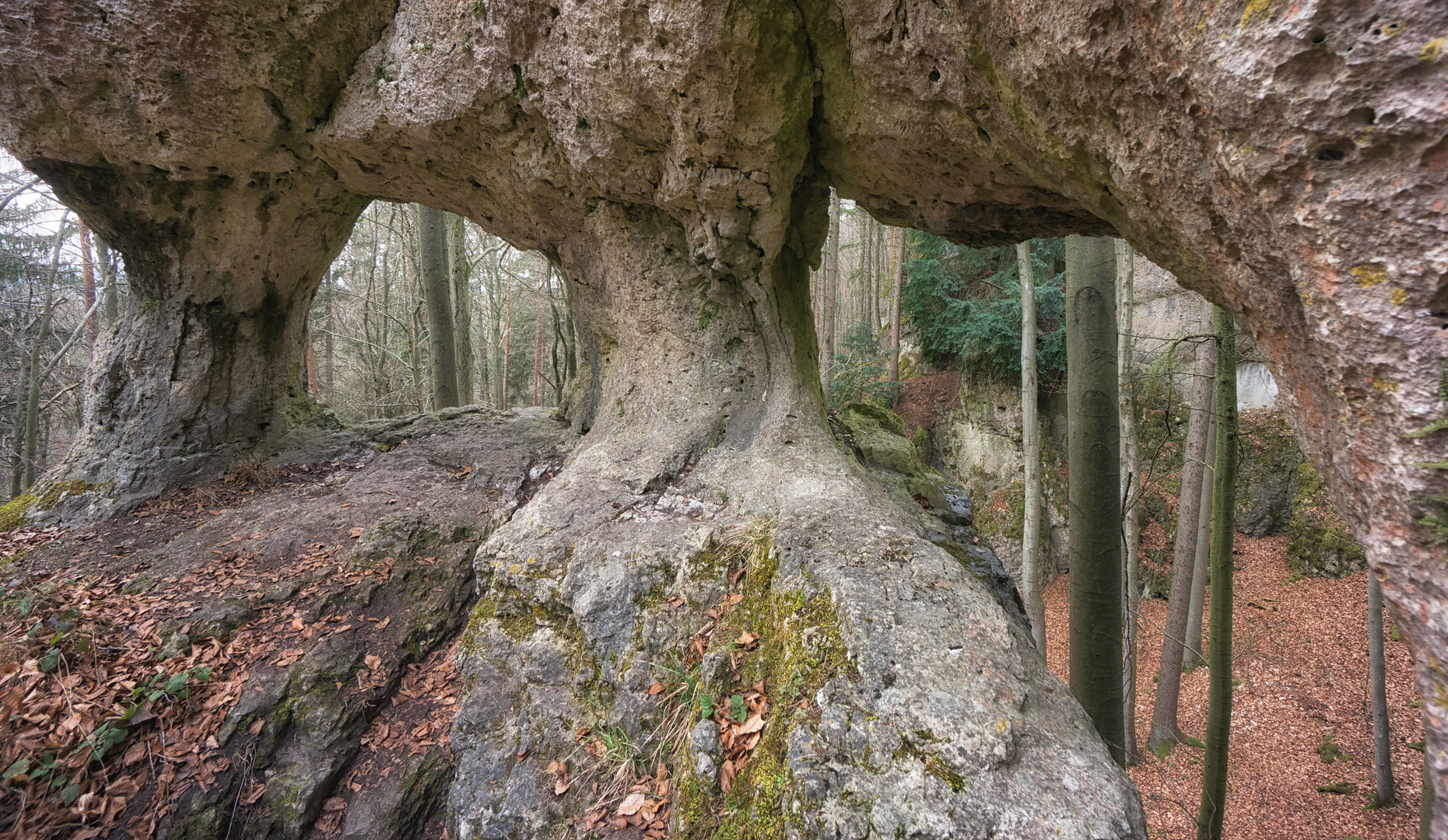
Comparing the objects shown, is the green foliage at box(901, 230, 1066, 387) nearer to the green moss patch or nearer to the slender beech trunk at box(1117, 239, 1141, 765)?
the slender beech trunk at box(1117, 239, 1141, 765)

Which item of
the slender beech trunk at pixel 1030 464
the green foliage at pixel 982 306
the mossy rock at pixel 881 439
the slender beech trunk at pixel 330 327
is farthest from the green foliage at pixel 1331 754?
the slender beech trunk at pixel 330 327

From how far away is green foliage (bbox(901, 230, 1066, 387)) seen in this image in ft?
39.8

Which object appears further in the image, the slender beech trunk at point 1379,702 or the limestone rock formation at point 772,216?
the slender beech trunk at point 1379,702

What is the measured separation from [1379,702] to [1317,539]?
5916 millimetres

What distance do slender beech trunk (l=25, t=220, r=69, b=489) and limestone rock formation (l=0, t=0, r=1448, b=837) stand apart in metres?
8.05

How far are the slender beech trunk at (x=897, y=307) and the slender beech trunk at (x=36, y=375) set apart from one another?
55.3ft

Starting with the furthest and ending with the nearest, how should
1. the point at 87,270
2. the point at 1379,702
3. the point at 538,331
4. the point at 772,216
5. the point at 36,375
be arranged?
the point at 538,331, the point at 87,270, the point at 36,375, the point at 1379,702, the point at 772,216

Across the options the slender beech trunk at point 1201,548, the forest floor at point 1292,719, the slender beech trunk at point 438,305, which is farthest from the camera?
the slender beech trunk at point 438,305

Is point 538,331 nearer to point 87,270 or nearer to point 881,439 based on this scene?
point 87,270

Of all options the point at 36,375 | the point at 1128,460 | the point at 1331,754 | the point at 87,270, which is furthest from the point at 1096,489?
the point at 87,270

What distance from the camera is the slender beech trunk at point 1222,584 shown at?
4.31 meters

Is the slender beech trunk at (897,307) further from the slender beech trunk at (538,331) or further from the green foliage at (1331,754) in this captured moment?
the slender beech trunk at (538,331)

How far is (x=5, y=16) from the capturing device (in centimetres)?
420

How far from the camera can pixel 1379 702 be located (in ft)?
19.2
